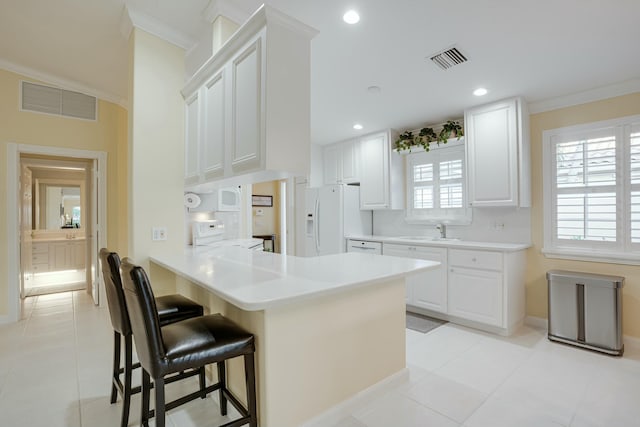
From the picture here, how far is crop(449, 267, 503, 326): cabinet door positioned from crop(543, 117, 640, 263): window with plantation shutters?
806mm

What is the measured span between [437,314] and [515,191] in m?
1.68

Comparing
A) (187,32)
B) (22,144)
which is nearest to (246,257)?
(187,32)

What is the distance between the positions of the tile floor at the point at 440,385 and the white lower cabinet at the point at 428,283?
46 cm

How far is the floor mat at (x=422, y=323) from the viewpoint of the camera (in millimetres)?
3475

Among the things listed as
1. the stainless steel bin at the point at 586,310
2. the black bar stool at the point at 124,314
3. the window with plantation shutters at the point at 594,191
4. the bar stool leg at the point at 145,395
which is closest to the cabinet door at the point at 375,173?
the window with plantation shutters at the point at 594,191

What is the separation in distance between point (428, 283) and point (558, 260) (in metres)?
1.40

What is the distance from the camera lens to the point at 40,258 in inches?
233

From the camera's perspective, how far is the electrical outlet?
102 inches

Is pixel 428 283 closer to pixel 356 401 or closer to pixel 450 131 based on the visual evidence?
pixel 450 131

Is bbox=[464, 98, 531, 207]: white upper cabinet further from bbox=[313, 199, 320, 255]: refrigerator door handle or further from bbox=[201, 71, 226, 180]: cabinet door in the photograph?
bbox=[201, 71, 226, 180]: cabinet door

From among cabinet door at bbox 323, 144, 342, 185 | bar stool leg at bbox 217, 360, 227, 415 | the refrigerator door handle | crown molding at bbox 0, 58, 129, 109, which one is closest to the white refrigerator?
the refrigerator door handle

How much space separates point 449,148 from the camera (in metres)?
A: 4.22

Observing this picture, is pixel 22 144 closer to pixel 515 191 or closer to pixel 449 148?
pixel 449 148

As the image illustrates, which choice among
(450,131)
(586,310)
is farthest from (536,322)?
(450,131)
